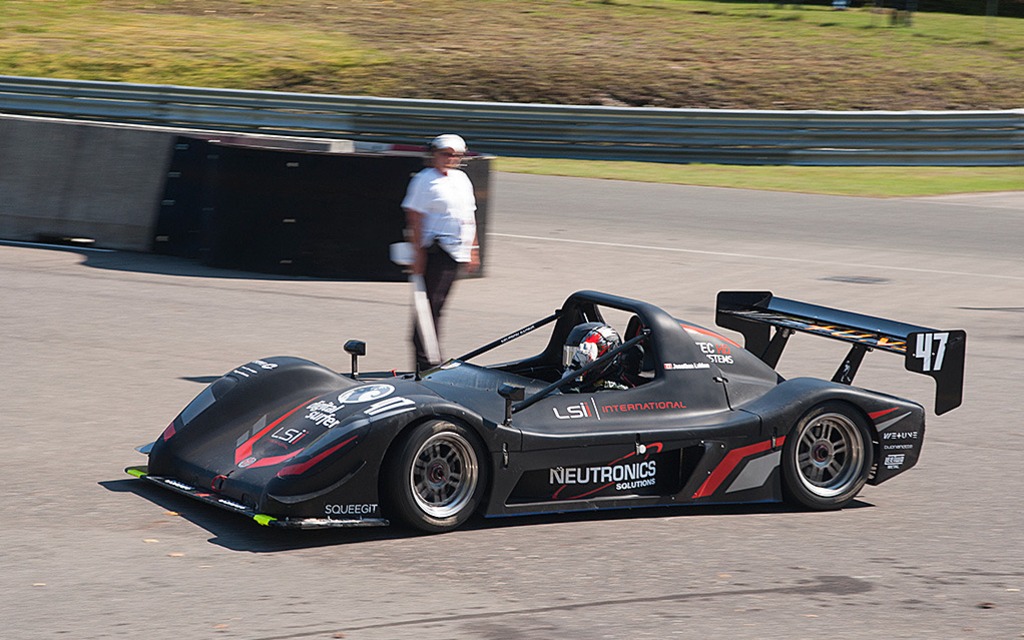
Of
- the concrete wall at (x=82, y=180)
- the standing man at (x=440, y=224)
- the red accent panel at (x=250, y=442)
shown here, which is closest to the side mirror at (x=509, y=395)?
the red accent panel at (x=250, y=442)

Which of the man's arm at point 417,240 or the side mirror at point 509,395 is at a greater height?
the man's arm at point 417,240

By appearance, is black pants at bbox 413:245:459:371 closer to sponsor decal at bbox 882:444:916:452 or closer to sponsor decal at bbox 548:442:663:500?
sponsor decal at bbox 548:442:663:500

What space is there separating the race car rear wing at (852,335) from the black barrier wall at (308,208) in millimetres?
5396

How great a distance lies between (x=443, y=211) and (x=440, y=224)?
88mm

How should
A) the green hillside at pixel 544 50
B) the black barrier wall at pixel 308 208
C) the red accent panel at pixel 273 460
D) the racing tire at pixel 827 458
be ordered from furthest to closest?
the green hillside at pixel 544 50 < the black barrier wall at pixel 308 208 < the racing tire at pixel 827 458 < the red accent panel at pixel 273 460

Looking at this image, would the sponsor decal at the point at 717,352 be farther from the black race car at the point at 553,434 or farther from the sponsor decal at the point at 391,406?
the sponsor decal at the point at 391,406

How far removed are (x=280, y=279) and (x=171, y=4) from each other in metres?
24.2

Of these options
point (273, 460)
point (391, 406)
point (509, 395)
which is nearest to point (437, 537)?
point (391, 406)

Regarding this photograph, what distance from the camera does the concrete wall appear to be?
579 inches

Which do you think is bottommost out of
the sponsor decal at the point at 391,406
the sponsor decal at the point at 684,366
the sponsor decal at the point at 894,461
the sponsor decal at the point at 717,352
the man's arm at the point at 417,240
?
the sponsor decal at the point at 894,461

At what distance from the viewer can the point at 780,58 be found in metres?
28.5

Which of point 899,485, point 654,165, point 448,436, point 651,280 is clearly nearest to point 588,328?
point 448,436

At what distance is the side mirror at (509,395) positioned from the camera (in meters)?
6.71

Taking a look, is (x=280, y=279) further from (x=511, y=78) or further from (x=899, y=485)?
(x=511, y=78)
